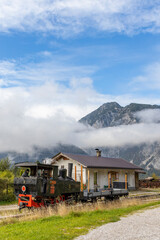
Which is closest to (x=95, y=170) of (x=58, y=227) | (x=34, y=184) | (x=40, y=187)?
(x=40, y=187)

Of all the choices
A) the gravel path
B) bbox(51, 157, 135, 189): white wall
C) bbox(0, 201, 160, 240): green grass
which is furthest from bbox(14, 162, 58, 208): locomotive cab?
bbox(51, 157, 135, 189): white wall

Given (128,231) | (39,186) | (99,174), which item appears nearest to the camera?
(128,231)

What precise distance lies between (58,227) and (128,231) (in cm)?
234

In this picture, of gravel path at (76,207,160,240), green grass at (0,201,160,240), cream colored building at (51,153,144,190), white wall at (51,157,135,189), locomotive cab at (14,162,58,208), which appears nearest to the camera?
gravel path at (76,207,160,240)

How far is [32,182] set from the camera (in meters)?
13.2

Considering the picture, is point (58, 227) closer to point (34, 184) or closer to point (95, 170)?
point (34, 184)

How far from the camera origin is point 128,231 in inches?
316

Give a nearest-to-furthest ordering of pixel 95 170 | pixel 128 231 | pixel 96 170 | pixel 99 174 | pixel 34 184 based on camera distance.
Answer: pixel 128 231 → pixel 34 184 → pixel 95 170 → pixel 96 170 → pixel 99 174

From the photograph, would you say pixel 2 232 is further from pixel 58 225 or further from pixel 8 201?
pixel 8 201

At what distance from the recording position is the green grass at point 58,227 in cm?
750

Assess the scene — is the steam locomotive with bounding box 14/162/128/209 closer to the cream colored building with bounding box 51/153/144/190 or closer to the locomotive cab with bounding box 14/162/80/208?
the locomotive cab with bounding box 14/162/80/208

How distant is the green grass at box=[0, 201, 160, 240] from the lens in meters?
7.50

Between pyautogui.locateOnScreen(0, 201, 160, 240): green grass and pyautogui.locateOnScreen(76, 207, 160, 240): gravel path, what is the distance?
1.48ft

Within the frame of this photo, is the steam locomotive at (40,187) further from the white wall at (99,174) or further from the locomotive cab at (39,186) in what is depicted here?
the white wall at (99,174)
